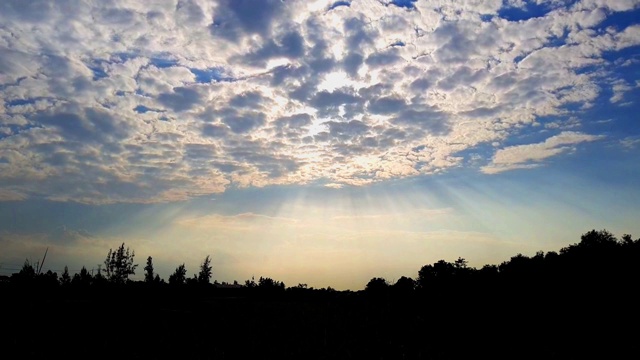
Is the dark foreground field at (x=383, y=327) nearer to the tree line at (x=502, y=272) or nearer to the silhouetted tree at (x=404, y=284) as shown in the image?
the tree line at (x=502, y=272)

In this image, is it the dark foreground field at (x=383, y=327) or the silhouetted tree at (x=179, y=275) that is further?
the silhouetted tree at (x=179, y=275)

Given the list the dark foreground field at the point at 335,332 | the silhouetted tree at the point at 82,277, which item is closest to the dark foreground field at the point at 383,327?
the dark foreground field at the point at 335,332

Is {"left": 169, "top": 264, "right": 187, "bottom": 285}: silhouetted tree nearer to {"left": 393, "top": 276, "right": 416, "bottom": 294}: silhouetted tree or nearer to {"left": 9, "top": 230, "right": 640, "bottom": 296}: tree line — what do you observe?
{"left": 9, "top": 230, "right": 640, "bottom": 296}: tree line

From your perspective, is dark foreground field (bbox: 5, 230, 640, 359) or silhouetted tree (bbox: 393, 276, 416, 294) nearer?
dark foreground field (bbox: 5, 230, 640, 359)

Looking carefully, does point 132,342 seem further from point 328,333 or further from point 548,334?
point 548,334

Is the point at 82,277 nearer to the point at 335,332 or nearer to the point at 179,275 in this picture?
the point at 179,275

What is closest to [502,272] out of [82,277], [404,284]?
[404,284]

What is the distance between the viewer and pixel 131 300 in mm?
61906

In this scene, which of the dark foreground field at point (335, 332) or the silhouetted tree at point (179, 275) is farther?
the silhouetted tree at point (179, 275)

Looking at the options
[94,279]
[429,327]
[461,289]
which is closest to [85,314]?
[429,327]

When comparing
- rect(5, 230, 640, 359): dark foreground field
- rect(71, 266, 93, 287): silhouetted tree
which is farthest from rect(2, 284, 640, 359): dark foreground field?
rect(71, 266, 93, 287): silhouetted tree

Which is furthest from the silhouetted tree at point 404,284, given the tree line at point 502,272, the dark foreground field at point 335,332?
the dark foreground field at point 335,332

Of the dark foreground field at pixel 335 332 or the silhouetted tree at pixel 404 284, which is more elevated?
the silhouetted tree at pixel 404 284

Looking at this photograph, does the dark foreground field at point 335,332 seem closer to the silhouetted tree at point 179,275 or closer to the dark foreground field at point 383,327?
the dark foreground field at point 383,327
